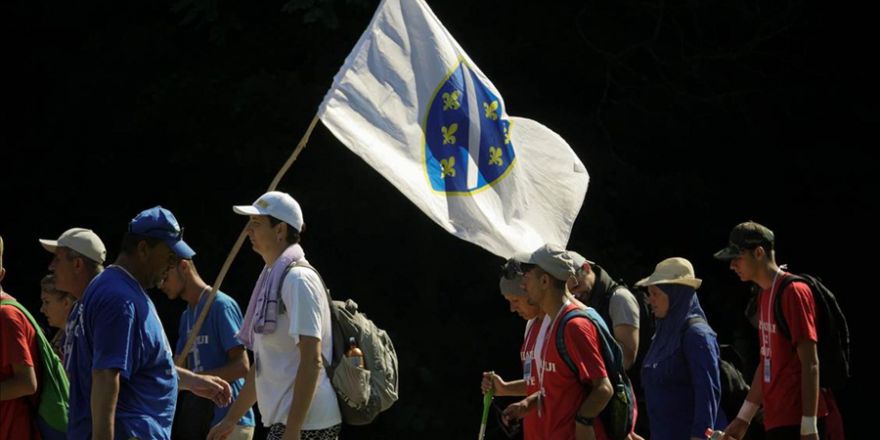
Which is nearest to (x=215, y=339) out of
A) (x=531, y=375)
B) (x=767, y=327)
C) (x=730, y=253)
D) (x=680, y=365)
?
(x=531, y=375)

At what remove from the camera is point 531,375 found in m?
6.54

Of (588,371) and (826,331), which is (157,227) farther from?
(826,331)

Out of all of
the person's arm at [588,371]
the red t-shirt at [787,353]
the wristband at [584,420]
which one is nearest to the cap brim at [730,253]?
the red t-shirt at [787,353]

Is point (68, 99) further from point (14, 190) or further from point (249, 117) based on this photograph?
point (249, 117)

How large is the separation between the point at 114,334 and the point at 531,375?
1.99 m

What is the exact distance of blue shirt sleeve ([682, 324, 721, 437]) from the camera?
310 inches

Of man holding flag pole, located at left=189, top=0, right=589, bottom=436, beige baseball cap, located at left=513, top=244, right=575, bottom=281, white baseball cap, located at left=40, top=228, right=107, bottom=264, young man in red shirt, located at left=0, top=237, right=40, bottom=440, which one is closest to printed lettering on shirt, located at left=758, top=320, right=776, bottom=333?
man holding flag pole, located at left=189, top=0, right=589, bottom=436

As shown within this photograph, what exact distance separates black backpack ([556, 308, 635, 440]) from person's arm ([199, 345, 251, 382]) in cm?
232

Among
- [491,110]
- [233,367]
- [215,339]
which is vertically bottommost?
[233,367]

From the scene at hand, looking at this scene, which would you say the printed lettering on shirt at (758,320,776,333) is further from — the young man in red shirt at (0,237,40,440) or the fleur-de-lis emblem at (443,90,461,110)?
the young man in red shirt at (0,237,40,440)

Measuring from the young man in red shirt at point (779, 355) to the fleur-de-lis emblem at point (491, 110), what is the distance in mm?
1454

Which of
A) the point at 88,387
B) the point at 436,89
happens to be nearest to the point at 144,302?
the point at 88,387

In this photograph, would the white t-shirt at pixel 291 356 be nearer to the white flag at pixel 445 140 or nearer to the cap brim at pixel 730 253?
the white flag at pixel 445 140

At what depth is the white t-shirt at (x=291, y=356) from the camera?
616 cm
